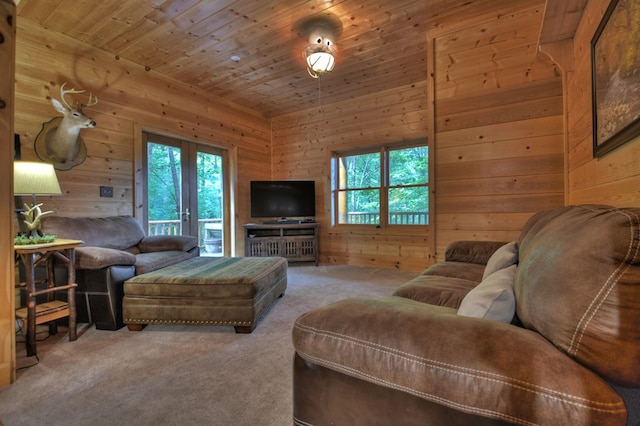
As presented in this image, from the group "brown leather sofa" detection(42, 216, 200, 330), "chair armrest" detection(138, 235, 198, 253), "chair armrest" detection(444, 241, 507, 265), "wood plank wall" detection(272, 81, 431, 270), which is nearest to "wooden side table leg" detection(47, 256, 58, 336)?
"brown leather sofa" detection(42, 216, 200, 330)

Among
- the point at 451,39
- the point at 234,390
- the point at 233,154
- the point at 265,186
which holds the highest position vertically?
the point at 451,39

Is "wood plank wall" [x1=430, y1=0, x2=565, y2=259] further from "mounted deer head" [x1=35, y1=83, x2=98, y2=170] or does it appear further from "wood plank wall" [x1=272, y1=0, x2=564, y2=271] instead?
"mounted deer head" [x1=35, y1=83, x2=98, y2=170]

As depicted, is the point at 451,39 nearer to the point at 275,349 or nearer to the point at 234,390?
the point at 275,349

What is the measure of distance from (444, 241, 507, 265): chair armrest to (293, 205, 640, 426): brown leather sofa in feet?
4.72

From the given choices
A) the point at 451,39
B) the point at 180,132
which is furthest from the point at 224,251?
the point at 451,39

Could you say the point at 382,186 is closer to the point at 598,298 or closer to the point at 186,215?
the point at 186,215

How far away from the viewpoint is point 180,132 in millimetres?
4074

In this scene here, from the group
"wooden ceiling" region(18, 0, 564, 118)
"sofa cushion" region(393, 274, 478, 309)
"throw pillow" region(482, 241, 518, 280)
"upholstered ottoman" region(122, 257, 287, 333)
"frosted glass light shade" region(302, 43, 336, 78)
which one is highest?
"wooden ceiling" region(18, 0, 564, 118)

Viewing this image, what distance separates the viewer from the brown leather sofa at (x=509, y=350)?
608 millimetres

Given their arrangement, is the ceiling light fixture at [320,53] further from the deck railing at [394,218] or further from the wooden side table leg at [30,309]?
the wooden side table leg at [30,309]

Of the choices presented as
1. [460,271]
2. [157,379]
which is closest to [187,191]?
[157,379]

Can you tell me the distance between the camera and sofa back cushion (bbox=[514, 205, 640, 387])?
61 cm

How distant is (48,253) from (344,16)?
10.2ft

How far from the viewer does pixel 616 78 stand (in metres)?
1.35
